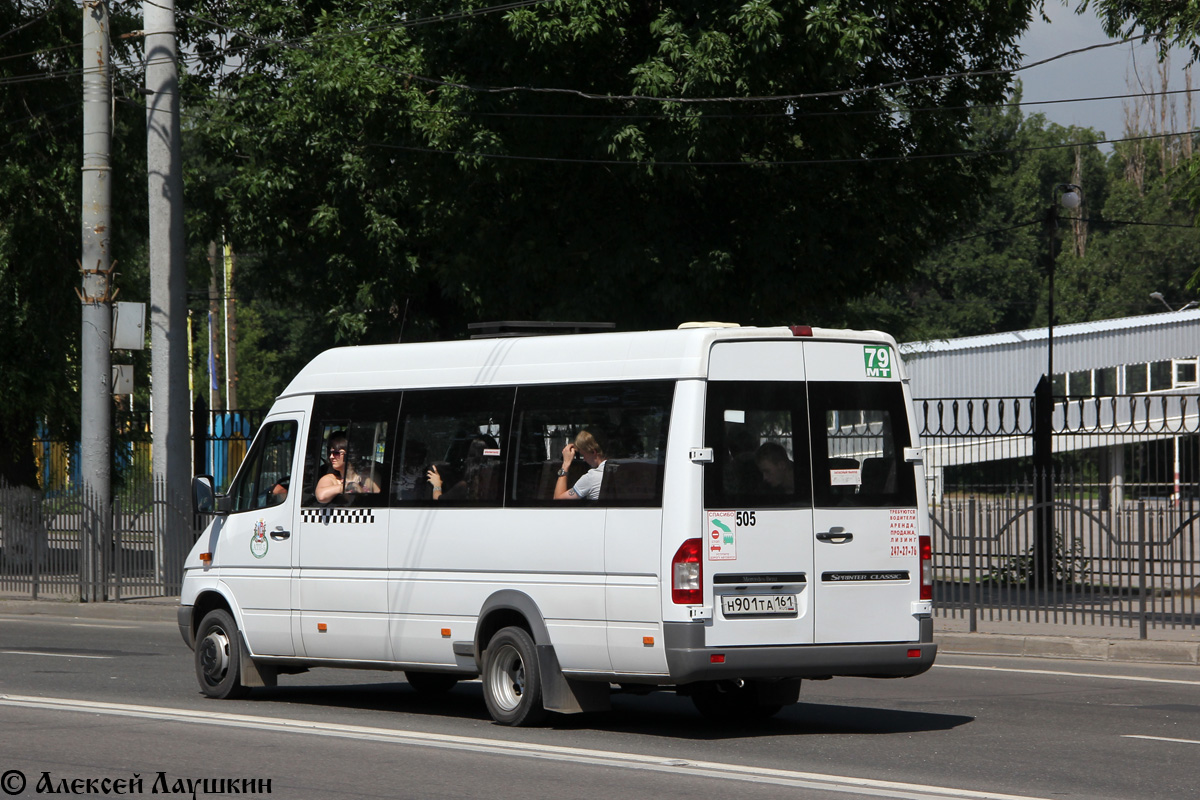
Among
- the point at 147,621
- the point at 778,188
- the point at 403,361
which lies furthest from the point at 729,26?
the point at 147,621

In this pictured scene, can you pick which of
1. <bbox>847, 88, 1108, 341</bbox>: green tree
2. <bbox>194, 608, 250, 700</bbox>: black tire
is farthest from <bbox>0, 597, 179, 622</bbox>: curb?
<bbox>847, 88, 1108, 341</bbox>: green tree

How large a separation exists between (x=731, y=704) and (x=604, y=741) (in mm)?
1455

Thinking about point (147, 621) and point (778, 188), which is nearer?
point (147, 621)

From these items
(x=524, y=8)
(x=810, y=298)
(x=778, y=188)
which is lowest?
(x=810, y=298)

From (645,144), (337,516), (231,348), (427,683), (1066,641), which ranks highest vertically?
(231,348)

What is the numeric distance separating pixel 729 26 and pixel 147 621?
10.2 m

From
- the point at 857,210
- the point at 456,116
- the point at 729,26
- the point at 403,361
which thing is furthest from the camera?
the point at 857,210

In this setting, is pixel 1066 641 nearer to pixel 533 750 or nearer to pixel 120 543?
pixel 533 750

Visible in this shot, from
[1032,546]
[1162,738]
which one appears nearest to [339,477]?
[1162,738]

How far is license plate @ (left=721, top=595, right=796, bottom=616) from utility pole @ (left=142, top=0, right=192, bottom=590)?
13.9m

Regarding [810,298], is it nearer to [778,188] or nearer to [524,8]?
[778,188]

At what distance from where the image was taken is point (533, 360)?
1045 cm

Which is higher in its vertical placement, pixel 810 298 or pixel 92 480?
pixel 810 298

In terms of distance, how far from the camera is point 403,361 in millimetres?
11219
